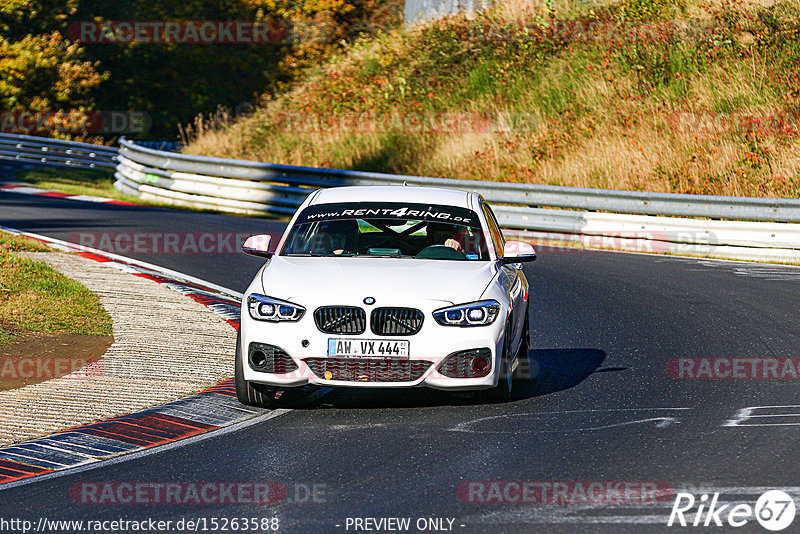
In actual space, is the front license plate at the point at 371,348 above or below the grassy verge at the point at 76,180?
below

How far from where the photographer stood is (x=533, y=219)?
68.9 ft

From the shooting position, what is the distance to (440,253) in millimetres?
9281

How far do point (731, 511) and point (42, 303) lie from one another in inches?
324

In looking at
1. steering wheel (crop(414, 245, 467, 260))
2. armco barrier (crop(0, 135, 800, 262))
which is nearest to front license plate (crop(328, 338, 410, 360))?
steering wheel (crop(414, 245, 467, 260))

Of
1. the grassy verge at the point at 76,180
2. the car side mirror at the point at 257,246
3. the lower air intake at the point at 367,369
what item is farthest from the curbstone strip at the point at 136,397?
the grassy verge at the point at 76,180

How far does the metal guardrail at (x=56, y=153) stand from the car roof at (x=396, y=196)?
92.9 ft

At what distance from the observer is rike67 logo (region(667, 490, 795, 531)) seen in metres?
5.66

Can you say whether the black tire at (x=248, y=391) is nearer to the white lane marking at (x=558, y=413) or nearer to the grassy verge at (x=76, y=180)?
the white lane marking at (x=558, y=413)

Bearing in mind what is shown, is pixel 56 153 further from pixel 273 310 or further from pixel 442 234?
pixel 273 310

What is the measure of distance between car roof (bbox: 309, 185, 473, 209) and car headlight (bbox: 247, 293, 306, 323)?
1795 millimetres

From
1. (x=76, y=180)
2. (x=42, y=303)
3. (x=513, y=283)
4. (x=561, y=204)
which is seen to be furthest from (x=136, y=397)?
(x=76, y=180)

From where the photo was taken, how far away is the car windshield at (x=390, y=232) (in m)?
9.34

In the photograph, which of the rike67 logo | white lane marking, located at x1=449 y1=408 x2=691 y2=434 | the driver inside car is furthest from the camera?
the driver inside car

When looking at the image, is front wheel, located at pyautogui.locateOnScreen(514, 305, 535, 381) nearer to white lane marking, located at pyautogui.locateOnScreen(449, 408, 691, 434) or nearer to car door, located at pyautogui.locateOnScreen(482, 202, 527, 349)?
car door, located at pyautogui.locateOnScreen(482, 202, 527, 349)
